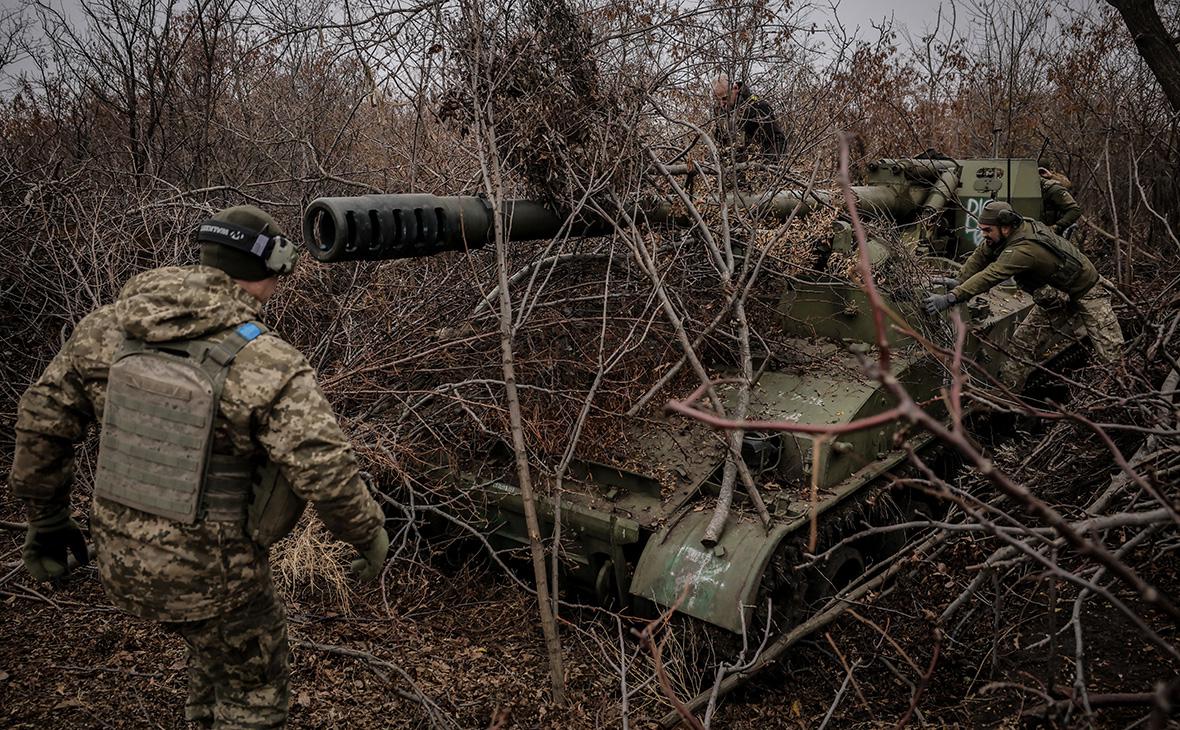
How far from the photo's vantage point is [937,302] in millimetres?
5504

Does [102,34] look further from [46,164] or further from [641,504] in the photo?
[641,504]

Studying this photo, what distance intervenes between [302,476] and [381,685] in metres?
1.76

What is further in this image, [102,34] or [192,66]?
[192,66]

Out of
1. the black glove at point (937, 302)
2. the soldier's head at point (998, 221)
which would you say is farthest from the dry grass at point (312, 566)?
the soldier's head at point (998, 221)

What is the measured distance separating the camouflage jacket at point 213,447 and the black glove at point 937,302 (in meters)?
3.83

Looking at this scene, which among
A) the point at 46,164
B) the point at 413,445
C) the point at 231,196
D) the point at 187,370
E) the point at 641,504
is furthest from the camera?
the point at 231,196

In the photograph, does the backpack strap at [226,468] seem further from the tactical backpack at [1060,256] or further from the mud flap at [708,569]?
the tactical backpack at [1060,256]

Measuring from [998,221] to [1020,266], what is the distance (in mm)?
362

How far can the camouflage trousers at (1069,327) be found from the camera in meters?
5.99

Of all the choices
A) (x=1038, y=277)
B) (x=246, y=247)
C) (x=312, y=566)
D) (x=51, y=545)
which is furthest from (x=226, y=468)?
(x=1038, y=277)

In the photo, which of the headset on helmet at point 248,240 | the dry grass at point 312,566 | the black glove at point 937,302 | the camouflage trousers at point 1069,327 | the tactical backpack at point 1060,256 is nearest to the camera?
the headset on helmet at point 248,240

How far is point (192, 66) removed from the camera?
9.48 metres

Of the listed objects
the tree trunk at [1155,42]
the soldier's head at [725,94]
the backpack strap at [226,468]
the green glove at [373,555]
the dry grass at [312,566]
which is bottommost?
the dry grass at [312,566]

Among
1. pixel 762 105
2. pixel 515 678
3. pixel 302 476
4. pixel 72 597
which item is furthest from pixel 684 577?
pixel 762 105
